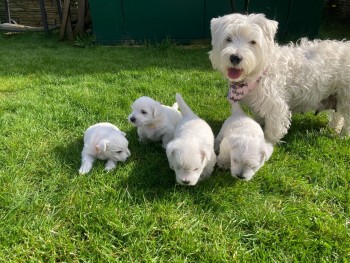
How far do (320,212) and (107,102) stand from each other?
3.34 m

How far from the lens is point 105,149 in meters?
3.28

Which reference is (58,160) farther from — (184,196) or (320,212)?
(320,212)

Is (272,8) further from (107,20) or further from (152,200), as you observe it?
(152,200)

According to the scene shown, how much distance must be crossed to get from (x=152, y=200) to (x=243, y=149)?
952mm

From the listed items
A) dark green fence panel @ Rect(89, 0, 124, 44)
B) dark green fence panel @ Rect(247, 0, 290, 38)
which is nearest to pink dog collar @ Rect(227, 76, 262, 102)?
dark green fence panel @ Rect(247, 0, 290, 38)

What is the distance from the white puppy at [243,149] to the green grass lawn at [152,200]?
0.67 feet

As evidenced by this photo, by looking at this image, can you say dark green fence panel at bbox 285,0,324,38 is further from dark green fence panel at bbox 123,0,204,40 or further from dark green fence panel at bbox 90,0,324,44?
dark green fence panel at bbox 123,0,204,40

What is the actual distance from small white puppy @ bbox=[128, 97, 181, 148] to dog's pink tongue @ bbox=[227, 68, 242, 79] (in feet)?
2.92

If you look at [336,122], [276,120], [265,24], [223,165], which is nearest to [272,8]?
[336,122]

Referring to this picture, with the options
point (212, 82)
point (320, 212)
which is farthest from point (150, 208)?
point (212, 82)

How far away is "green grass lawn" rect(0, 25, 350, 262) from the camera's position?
241cm

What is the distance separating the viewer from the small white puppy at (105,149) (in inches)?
129

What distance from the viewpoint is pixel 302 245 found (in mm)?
2467

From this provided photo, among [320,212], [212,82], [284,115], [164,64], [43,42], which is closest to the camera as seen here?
[320,212]
